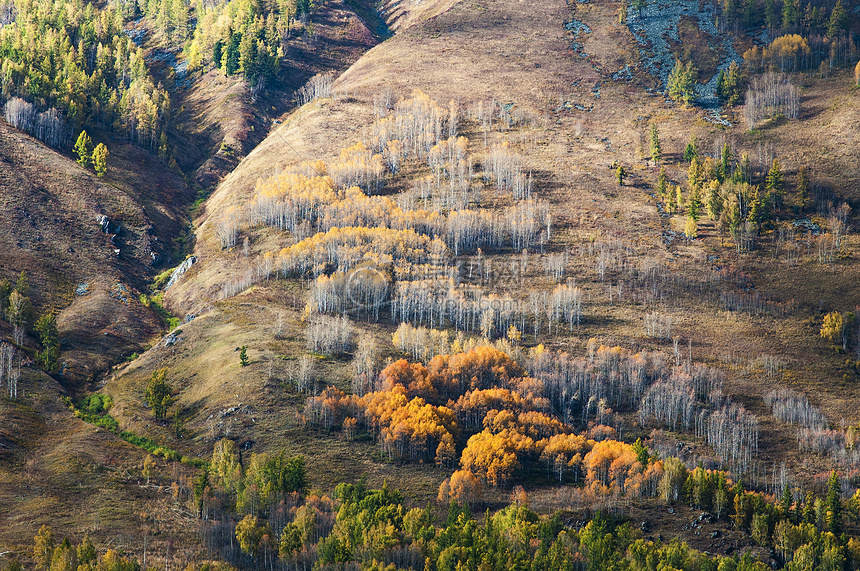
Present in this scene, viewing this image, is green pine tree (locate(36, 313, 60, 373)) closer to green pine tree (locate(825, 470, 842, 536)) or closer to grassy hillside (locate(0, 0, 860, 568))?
grassy hillside (locate(0, 0, 860, 568))

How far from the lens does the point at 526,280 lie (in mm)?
183500

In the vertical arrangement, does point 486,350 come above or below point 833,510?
above

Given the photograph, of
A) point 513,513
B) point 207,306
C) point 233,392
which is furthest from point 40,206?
point 513,513

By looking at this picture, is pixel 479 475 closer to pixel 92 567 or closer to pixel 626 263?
pixel 92 567

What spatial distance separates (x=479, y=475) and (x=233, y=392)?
45818 millimetres

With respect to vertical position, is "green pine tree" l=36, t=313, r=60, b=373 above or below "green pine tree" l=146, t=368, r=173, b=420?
above
